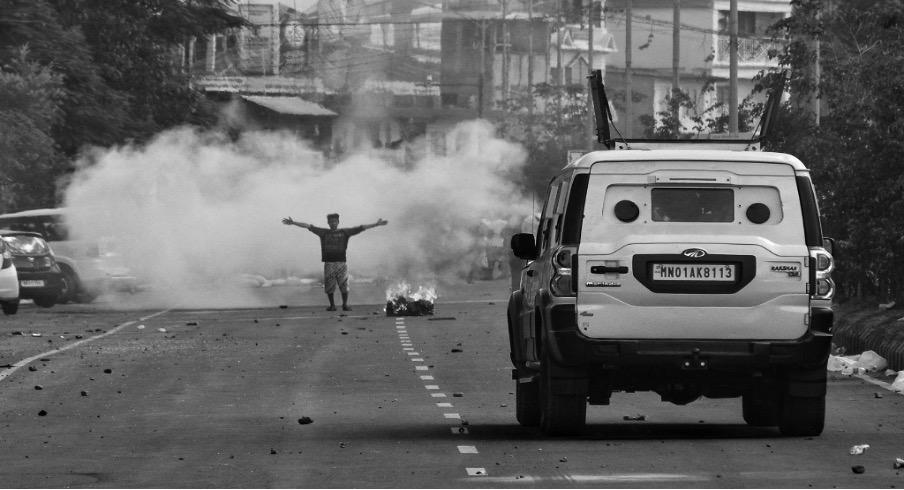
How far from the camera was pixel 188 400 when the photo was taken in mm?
18297

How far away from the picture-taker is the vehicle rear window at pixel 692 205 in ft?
45.6

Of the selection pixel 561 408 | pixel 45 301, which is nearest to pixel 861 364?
pixel 561 408

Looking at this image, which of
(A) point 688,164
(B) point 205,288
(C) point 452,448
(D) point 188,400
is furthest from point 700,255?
(B) point 205,288

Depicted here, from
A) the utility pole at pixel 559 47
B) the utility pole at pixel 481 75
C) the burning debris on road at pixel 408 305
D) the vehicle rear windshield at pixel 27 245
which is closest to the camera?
the burning debris on road at pixel 408 305

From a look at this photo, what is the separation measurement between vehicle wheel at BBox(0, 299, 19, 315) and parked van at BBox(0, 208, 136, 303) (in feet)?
20.7

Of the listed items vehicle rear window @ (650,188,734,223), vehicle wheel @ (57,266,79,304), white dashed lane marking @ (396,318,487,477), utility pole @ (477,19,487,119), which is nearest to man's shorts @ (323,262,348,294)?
white dashed lane marking @ (396,318,487,477)

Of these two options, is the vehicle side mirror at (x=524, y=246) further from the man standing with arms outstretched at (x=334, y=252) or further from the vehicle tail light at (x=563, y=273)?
the man standing with arms outstretched at (x=334, y=252)

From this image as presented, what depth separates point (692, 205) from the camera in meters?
13.9

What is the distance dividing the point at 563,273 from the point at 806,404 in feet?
6.32

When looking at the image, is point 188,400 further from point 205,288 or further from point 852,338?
point 205,288

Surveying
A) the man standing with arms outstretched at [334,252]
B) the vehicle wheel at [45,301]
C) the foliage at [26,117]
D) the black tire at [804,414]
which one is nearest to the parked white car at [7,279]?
the vehicle wheel at [45,301]

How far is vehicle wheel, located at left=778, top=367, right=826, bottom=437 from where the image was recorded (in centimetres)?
1403

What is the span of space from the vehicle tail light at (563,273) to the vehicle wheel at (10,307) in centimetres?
2415

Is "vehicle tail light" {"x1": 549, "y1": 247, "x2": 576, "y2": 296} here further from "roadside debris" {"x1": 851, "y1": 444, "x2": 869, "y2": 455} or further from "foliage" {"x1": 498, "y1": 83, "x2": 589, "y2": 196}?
"foliage" {"x1": 498, "y1": 83, "x2": 589, "y2": 196}
